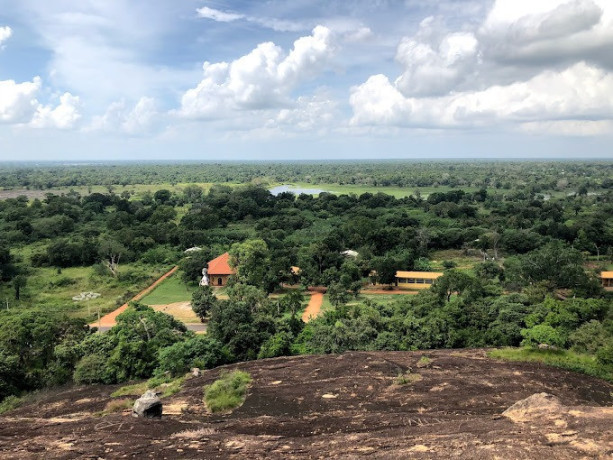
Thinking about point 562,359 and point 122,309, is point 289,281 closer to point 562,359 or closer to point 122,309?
point 122,309

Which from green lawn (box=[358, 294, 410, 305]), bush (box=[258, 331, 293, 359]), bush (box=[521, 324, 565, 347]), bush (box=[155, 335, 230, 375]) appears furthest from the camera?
green lawn (box=[358, 294, 410, 305])

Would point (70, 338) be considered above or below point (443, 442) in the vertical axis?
below

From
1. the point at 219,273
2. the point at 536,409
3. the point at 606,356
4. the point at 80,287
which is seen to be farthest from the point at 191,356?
the point at 80,287

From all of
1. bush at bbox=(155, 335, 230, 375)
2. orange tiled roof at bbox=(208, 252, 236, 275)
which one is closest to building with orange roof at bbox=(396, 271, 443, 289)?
orange tiled roof at bbox=(208, 252, 236, 275)

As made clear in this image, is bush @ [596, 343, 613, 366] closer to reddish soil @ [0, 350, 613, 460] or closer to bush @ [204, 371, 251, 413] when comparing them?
reddish soil @ [0, 350, 613, 460]

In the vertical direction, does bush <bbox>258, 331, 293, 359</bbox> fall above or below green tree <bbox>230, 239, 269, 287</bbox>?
below

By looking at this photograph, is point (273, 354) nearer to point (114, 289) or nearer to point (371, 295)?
point (371, 295)

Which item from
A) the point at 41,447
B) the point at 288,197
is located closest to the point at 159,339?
the point at 41,447
